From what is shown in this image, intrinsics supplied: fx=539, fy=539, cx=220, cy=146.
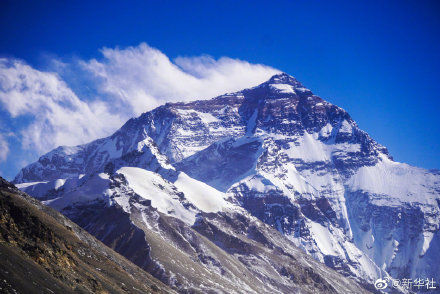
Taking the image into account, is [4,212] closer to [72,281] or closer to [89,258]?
[72,281]

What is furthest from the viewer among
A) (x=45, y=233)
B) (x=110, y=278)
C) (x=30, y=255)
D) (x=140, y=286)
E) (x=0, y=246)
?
(x=140, y=286)

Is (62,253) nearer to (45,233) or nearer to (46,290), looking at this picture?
(45,233)

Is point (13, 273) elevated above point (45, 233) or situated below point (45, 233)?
below

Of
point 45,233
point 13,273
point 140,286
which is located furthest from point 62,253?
point 140,286

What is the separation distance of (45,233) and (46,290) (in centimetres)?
3745

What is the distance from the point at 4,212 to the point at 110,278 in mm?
55320

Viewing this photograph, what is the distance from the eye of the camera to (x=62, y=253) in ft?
441

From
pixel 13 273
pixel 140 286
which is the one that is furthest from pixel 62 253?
pixel 140 286

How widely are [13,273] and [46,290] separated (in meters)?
7.19

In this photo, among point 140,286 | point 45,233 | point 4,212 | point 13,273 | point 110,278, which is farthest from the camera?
point 140,286

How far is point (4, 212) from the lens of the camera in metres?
124

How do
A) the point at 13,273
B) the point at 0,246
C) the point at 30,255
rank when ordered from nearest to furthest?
1. the point at 13,273
2. the point at 0,246
3. the point at 30,255

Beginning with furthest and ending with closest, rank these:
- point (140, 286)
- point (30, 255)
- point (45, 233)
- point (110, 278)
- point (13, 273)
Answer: point (140, 286) < point (110, 278) < point (45, 233) < point (30, 255) < point (13, 273)

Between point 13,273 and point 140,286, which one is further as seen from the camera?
point 140,286
